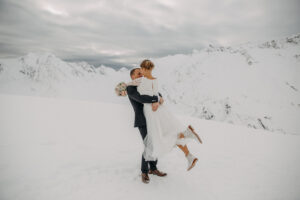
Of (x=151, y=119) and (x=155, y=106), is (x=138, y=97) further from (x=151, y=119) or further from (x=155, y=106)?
(x=151, y=119)

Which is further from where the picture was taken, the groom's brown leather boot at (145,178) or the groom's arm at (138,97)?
the groom's brown leather boot at (145,178)

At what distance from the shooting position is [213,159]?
197 inches

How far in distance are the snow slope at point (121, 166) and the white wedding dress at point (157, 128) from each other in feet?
2.29

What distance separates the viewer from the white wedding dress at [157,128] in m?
3.39

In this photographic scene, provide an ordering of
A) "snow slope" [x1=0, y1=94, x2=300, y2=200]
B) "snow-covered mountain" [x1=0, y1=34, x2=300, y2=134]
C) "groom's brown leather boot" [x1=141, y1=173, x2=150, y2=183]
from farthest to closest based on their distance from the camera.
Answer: "snow-covered mountain" [x1=0, y1=34, x2=300, y2=134]
"groom's brown leather boot" [x1=141, y1=173, x2=150, y2=183]
"snow slope" [x1=0, y1=94, x2=300, y2=200]

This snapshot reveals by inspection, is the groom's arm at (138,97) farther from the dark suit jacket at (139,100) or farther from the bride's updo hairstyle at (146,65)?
the bride's updo hairstyle at (146,65)

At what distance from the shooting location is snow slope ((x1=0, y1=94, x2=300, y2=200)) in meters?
3.30

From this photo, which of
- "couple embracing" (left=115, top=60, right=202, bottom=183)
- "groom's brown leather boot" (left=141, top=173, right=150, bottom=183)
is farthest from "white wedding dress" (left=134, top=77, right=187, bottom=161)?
"groom's brown leather boot" (left=141, top=173, right=150, bottom=183)

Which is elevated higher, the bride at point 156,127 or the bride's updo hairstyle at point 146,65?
the bride's updo hairstyle at point 146,65

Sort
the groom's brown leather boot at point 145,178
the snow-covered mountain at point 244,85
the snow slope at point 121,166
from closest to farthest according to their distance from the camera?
the snow slope at point 121,166 → the groom's brown leather boot at point 145,178 → the snow-covered mountain at point 244,85

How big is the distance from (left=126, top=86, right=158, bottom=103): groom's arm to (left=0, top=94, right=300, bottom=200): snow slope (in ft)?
4.95

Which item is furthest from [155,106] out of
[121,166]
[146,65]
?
[121,166]

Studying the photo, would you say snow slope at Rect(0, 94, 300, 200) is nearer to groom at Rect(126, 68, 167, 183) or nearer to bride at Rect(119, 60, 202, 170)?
groom at Rect(126, 68, 167, 183)

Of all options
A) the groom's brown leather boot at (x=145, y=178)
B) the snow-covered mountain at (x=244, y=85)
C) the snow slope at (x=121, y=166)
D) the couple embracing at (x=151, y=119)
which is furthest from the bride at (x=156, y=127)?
the snow-covered mountain at (x=244, y=85)
